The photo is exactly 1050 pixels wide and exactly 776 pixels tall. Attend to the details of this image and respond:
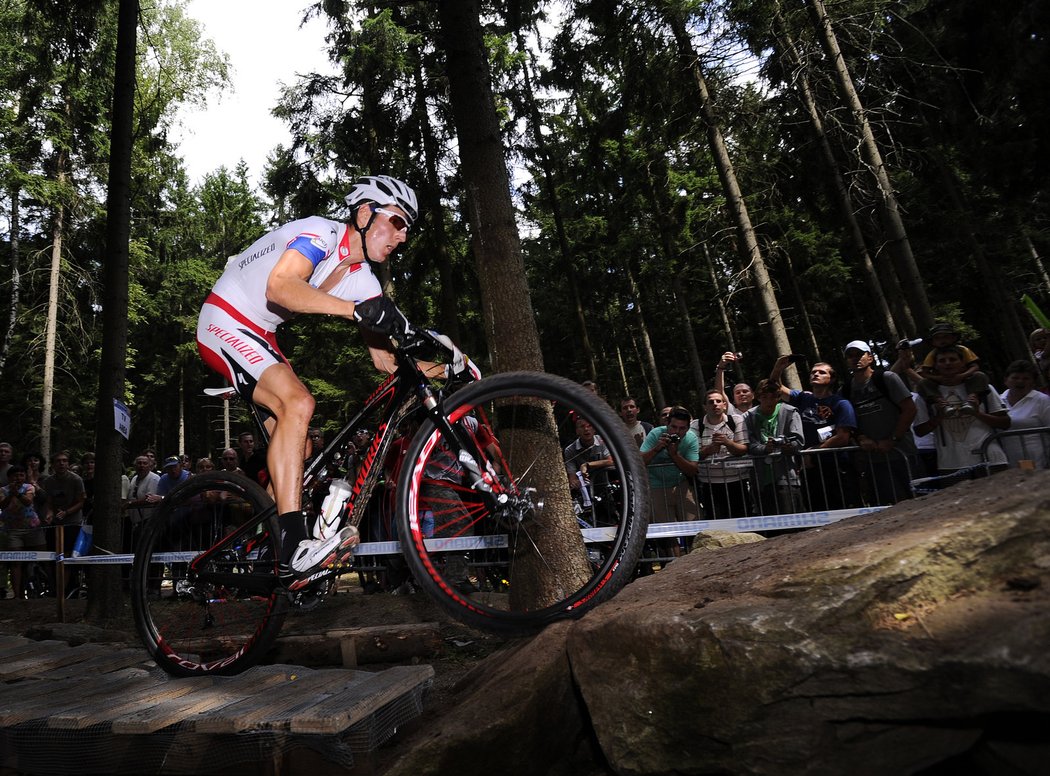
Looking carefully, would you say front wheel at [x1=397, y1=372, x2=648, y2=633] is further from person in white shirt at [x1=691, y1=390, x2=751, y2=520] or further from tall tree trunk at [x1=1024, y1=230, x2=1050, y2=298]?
tall tree trunk at [x1=1024, y1=230, x2=1050, y2=298]

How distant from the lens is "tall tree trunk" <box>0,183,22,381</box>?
21.0 m

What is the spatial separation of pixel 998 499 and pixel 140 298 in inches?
1127

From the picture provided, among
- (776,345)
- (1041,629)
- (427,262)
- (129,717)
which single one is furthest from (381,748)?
(427,262)

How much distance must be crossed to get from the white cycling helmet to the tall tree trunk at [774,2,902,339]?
10406 millimetres

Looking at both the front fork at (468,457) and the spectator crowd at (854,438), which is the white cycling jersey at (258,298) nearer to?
the front fork at (468,457)

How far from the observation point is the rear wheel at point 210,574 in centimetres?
329

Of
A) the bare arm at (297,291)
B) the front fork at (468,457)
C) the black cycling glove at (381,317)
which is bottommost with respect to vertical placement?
the front fork at (468,457)

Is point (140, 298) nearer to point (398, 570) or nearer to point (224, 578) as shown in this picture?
point (398, 570)

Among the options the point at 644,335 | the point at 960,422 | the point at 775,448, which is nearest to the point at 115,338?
the point at 775,448

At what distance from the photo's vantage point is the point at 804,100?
44.6 feet

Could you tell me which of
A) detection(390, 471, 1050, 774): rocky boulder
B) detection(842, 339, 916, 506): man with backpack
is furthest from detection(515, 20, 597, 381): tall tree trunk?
detection(390, 471, 1050, 774): rocky boulder

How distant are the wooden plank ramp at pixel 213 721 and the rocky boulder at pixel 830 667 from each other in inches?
14.4

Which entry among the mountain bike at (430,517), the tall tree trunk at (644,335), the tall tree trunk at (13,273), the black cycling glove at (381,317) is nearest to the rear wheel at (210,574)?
the mountain bike at (430,517)

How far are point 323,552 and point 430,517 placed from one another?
605 mm
